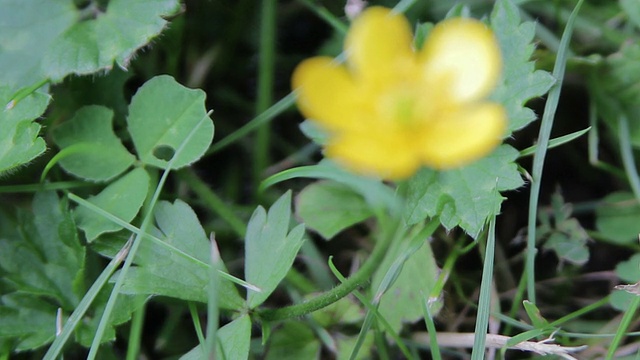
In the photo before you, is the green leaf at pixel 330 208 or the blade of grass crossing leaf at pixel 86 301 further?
the green leaf at pixel 330 208

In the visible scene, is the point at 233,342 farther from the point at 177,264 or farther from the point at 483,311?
the point at 483,311

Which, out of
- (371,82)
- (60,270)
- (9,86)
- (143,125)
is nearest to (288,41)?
(143,125)

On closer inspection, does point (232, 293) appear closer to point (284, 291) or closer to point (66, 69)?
point (284, 291)

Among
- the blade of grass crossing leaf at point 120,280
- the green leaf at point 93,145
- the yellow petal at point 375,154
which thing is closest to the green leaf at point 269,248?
the blade of grass crossing leaf at point 120,280

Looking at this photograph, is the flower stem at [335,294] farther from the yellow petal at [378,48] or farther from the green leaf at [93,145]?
the green leaf at [93,145]

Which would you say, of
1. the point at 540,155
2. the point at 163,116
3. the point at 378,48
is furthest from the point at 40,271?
the point at 540,155
